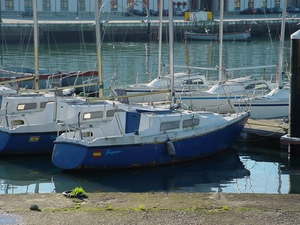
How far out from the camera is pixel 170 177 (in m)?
19.0

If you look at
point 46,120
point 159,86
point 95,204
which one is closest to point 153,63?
point 159,86

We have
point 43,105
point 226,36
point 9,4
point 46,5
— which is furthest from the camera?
point 46,5

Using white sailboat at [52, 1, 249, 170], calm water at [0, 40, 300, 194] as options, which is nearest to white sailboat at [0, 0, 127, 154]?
calm water at [0, 40, 300, 194]

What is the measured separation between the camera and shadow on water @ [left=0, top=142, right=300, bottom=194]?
18016mm

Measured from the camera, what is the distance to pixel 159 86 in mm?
29531

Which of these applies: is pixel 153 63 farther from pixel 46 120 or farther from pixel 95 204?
pixel 95 204

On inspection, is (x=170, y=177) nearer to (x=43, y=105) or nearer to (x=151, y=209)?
(x=43, y=105)

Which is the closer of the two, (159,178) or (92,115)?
(159,178)

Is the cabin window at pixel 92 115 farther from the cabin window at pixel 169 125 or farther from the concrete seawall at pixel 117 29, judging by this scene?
the concrete seawall at pixel 117 29

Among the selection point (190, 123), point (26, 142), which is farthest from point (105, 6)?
point (190, 123)

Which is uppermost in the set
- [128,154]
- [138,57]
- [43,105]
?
[43,105]

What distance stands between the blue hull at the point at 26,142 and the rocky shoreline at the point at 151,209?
22.1 ft

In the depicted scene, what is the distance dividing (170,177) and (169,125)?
146 centimetres

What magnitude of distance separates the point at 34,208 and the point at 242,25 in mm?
65410
